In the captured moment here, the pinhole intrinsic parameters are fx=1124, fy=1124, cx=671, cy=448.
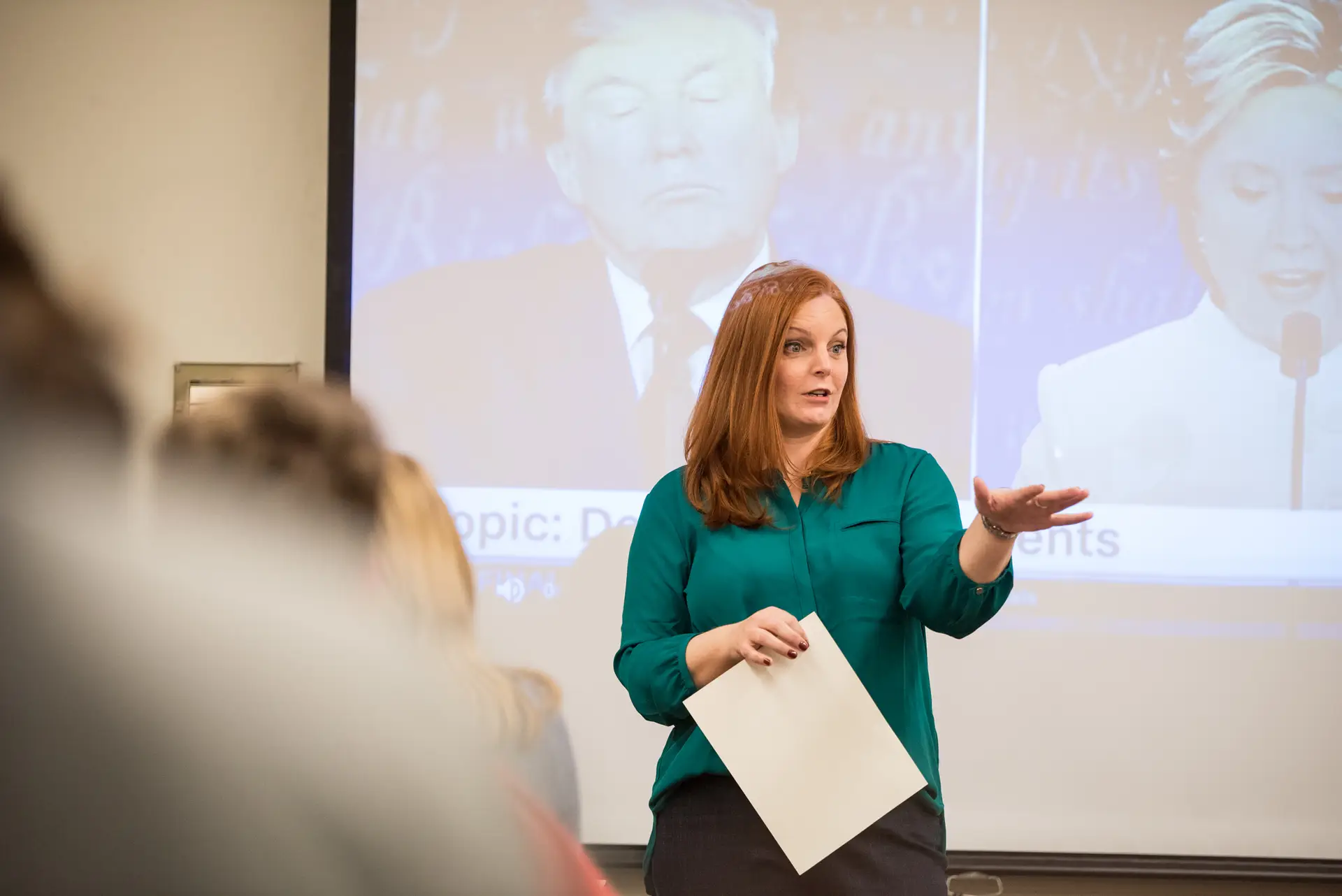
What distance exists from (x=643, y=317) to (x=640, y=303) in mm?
38

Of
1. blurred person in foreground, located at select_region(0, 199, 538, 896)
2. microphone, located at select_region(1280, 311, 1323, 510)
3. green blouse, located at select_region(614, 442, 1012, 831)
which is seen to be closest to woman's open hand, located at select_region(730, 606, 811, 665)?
green blouse, located at select_region(614, 442, 1012, 831)

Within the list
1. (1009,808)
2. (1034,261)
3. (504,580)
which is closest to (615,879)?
(504,580)

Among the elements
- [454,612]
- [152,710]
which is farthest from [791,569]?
[152,710]

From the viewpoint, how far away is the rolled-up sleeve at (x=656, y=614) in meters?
1.33

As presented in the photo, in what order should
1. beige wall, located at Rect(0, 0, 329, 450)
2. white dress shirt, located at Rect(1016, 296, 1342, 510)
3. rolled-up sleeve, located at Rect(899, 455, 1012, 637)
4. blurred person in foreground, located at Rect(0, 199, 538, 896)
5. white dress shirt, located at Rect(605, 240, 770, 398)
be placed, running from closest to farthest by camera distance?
blurred person in foreground, located at Rect(0, 199, 538, 896), rolled-up sleeve, located at Rect(899, 455, 1012, 637), white dress shirt, located at Rect(1016, 296, 1342, 510), white dress shirt, located at Rect(605, 240, 770, 398), beige wall, located at Rect(0, 0, 329, 450)

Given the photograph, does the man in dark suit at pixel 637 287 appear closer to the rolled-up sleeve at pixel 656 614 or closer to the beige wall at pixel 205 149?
the beige wall at pixel 205 149

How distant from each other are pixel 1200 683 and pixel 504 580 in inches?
69.6

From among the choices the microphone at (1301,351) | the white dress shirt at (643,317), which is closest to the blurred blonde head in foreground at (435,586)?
the white dress shirt at (643,317)

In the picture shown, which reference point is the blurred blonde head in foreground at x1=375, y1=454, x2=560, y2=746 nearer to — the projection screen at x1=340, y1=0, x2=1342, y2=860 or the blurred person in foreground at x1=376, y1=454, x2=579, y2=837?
the blurred person in foreground at x1=376, y1=454, x2=579, y2=837

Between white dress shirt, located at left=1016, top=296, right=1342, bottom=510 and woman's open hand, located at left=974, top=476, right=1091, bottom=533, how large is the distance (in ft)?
5.33

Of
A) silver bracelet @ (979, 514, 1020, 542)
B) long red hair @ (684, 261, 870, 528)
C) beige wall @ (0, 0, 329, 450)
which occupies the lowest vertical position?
silver bracelet @ (979, 514, 1020, 542)

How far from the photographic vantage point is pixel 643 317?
9.55 ft

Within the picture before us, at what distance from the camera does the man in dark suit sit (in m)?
2.89

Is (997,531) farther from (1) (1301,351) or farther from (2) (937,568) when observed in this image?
(1) (1301,351)
